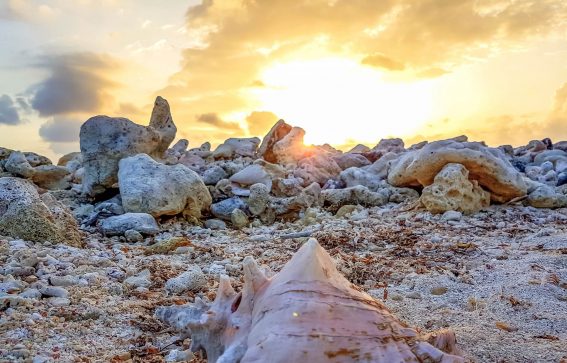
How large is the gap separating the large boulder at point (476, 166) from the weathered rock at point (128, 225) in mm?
4375

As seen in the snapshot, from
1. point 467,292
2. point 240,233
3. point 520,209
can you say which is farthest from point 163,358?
point 520,209

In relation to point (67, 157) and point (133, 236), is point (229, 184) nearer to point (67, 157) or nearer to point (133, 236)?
point (133, 236)

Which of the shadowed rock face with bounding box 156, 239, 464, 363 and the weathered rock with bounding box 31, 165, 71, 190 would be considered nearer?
the shadowed rock face with bounding box 156, 239, 464, 363

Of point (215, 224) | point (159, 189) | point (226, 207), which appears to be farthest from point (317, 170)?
point (159, 189)

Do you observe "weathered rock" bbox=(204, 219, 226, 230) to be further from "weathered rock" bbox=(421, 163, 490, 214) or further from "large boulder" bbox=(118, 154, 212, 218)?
"weathered rock" bbox=(421, 163, 490, 214)

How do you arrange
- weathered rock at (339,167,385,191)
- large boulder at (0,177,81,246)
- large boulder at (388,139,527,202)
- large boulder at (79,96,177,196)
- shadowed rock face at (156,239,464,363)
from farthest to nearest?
weathered rock at (339,167,385,191) < large boulder at (79,96,177,196) < large boulder at (388,139,527,202) < large boulder at (0,177,81,246) < shadowed rock face at (156,239,464,363)

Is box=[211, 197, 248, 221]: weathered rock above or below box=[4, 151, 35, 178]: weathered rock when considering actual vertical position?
below

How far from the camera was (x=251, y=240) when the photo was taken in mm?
7074

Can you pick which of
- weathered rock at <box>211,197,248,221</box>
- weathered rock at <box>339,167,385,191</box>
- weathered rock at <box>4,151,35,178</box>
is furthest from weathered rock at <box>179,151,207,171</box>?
weathered rock at <box>211,197,248,221</box>

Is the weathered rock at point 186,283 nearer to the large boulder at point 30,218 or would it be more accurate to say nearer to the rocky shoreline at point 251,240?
the rocky shoreline at point 251,240

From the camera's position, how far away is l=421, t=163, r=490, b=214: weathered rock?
8.00 meters

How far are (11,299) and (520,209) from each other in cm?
732

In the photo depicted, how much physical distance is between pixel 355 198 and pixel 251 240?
117 inches

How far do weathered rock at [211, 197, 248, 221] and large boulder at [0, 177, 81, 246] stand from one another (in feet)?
8.93
